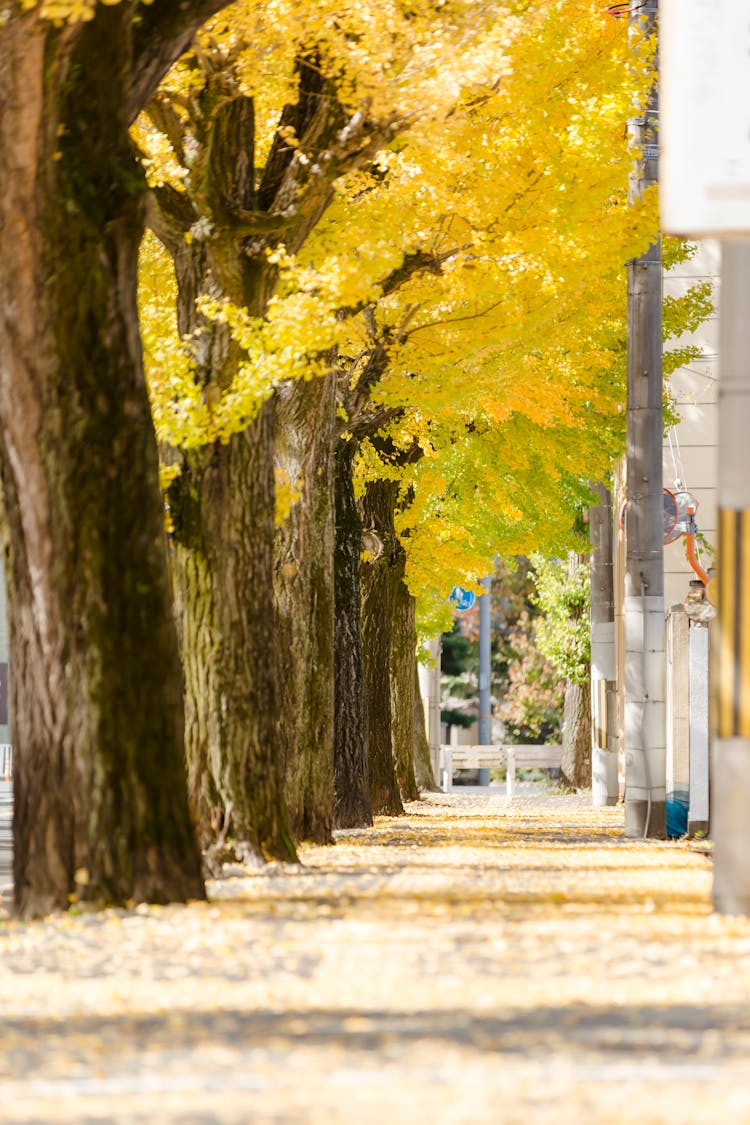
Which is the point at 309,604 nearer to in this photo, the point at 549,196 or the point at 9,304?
the point at 549,196

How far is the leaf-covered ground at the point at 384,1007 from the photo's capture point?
613cm

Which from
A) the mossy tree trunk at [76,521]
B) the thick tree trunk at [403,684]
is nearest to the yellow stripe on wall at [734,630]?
the mossy tree trunk at [76,521]

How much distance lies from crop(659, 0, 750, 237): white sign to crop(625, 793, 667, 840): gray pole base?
12.8 meters

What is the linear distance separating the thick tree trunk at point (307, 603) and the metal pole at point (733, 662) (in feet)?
27.2

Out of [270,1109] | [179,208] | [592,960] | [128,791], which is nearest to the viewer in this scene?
[270,1109]

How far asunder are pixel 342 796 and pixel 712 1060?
17474 mm

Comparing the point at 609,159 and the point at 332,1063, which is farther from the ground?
the point at 609,159

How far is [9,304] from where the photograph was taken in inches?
464

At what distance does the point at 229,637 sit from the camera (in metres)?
15.5

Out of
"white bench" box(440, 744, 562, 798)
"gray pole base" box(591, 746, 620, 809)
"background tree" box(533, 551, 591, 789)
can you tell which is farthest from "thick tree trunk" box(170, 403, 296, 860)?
"white bench" box(440, 744, 562, 798)

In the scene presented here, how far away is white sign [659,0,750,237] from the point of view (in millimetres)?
10703

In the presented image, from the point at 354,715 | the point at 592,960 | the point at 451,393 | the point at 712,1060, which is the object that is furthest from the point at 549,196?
the point at 712,1060

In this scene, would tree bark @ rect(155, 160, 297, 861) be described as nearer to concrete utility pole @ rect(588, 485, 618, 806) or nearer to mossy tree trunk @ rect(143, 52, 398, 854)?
mossy tree trunk @ rect(143, 52, 398, 854)

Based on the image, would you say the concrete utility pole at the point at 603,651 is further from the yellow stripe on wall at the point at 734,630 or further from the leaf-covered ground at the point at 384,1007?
the yellow stripe on wall at the point at 734,630
